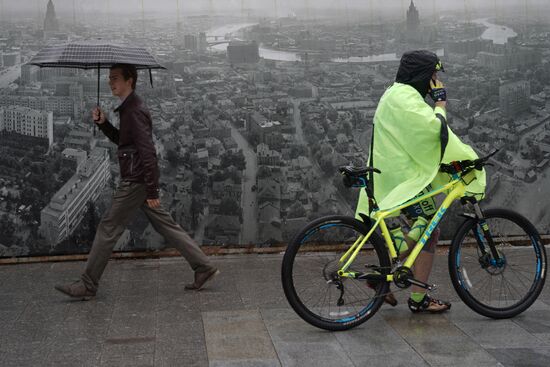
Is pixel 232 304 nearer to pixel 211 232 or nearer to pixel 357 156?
pixel 211 232

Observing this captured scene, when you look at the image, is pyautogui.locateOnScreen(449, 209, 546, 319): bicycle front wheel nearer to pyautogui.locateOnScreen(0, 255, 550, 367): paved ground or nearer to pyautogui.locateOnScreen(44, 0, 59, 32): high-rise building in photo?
pyautogui.locateOnScreen(0, 255, 550, 367): paved ground

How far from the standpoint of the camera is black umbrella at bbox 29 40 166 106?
6906mm

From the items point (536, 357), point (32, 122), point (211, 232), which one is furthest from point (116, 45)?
point (536, 357)

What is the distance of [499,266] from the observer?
22.1 feet

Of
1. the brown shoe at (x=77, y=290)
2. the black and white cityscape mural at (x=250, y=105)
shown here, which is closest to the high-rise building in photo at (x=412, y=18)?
the black and white cityscape mural at (x=250, y=105)

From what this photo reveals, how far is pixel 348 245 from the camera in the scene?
6484 millimetres

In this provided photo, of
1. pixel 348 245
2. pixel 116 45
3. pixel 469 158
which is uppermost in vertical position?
pixel 116 45

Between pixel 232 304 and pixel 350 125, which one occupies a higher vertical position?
pixel 350 125

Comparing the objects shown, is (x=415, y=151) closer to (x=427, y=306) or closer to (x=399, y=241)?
(x=399, y=241)

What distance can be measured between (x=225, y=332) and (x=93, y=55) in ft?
6.96

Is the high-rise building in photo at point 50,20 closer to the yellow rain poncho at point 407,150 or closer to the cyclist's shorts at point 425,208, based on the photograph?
the yellow rain poncho at point 407,150

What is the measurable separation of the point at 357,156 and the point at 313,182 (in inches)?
18.4

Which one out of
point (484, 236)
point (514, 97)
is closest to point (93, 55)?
point (484, 236)

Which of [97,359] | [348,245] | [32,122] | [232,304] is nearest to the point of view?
[97,359]
